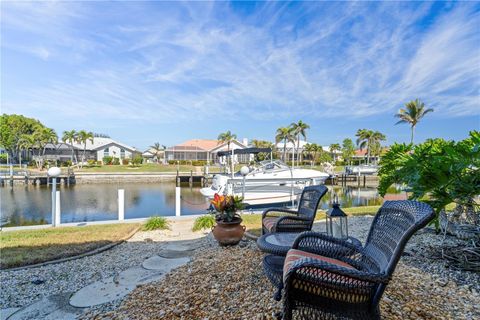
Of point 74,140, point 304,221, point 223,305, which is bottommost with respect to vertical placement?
point 223,305

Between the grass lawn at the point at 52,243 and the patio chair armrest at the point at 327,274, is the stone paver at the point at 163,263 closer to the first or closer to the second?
the grass lawn at the point at 52,243

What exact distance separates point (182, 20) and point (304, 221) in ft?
25.1

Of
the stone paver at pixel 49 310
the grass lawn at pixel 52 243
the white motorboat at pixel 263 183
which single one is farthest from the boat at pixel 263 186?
the stone paver at pixel 49 310

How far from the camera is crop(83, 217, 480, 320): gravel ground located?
2094 millimetres

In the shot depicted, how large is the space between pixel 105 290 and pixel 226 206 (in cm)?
203

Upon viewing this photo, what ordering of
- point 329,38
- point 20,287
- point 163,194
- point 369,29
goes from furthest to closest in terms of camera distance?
point 163,194 → point 329,38 → point 369,29 → point 20,287

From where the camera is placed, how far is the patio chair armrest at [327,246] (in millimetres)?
2193

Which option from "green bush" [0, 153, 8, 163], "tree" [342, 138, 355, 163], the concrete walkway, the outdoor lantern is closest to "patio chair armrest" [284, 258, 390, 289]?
the outdoor lantern

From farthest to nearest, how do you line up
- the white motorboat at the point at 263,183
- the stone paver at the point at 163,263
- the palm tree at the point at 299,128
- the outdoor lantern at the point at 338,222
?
the palm tree at the point at 299,128 < the white motorboat at the point at 263,183 < the stone paver at the point at 163,263 < the outdoor lantern at the point at 338,222

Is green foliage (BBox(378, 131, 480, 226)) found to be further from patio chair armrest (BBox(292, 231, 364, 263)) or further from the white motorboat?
the white motorboat

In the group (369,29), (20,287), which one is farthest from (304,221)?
(369,29)

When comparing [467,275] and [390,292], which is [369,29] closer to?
[467,275]

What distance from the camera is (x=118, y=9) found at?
703 cm

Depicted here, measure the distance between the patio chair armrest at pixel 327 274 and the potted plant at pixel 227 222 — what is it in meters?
2.81
